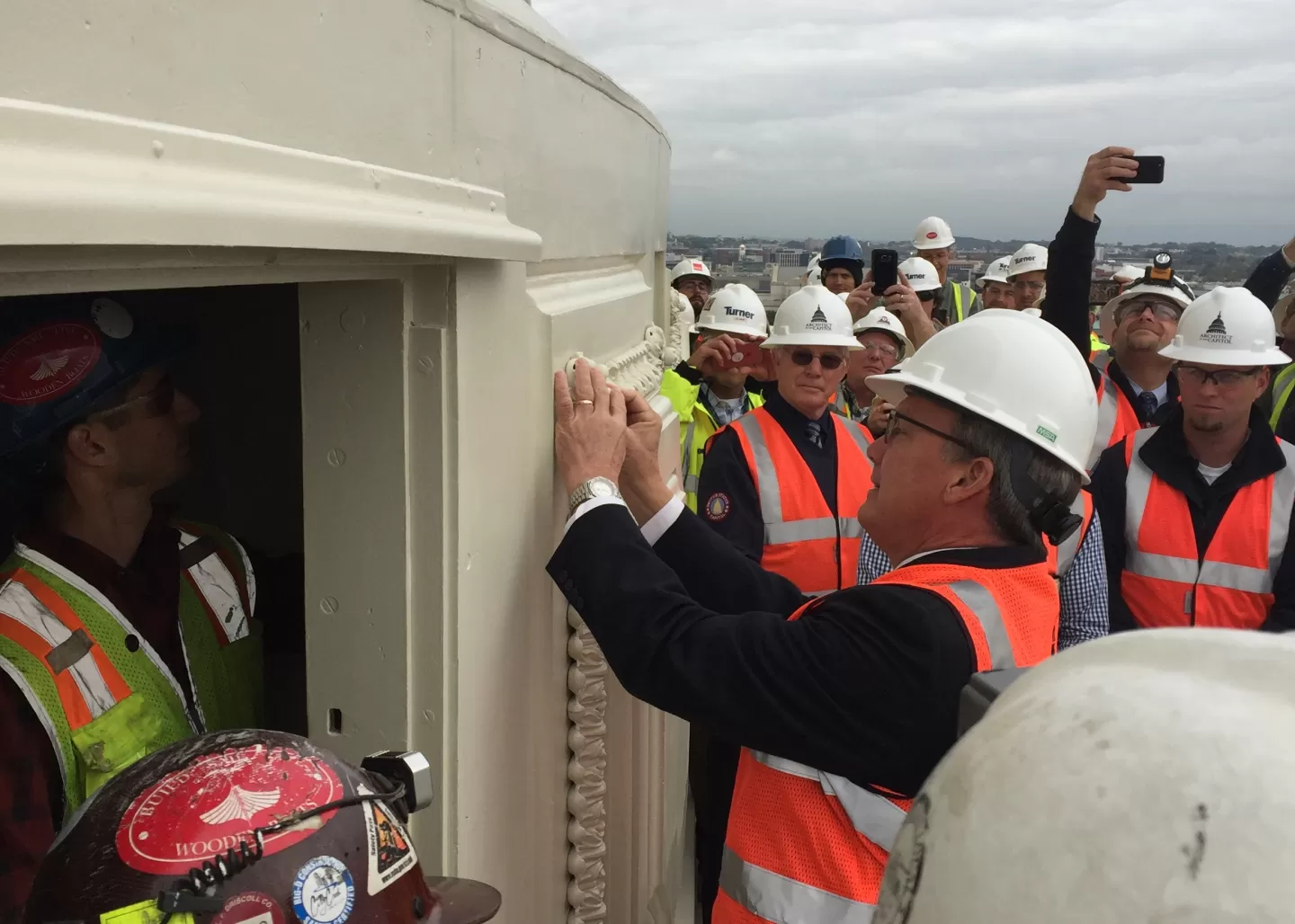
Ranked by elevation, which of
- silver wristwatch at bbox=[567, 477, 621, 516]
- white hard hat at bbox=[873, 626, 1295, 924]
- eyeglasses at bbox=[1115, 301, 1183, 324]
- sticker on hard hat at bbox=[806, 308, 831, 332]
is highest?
eyeglasses at bbox=[1115, 301, 1183, 324]

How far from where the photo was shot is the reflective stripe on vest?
4.96 m

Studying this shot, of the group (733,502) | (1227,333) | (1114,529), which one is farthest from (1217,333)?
(733,502)

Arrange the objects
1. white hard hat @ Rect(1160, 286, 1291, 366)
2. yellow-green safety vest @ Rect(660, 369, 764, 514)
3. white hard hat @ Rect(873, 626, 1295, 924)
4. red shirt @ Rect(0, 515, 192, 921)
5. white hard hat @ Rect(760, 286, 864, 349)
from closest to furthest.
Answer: white hard hat @ Rect(873, 626, 1295, 924) → red shirt @ Rect(0, 515, 192, 921) → white hard hat @ Rect(1160, 286, 1291, 366) → white hard hat @ Rect(760, 286, 864, 349) → yellow-green safety vest @ Rect(660, 369, 764, 514)

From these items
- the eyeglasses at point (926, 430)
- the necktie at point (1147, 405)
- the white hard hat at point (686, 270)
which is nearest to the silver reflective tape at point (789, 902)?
the eyeglasses at point (926, 430)

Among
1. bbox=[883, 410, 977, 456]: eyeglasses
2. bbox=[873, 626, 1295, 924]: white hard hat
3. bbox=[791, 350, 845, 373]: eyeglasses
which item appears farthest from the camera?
bbox=[791, 350, 845, 373]: eyeglasses

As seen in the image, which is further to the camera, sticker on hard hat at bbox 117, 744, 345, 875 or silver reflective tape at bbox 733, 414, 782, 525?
silver reflective tape at bbox 733, 414, 782, 525

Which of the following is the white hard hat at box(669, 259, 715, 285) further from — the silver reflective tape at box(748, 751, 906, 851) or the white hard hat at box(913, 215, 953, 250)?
the silver reflective tape at box(748, 751, 906, 851)

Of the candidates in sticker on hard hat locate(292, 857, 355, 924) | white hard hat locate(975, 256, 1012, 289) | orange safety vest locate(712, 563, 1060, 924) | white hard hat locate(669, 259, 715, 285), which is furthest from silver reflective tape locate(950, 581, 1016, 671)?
white hard hat locate(669, 259, 715, 285)

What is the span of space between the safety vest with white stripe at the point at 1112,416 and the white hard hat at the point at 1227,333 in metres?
0.50

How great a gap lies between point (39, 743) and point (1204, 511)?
137 inches

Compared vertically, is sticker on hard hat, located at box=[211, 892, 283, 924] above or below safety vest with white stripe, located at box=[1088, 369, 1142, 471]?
below

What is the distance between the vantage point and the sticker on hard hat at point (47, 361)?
1.57 metres

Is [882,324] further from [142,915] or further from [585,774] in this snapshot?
[142,915]

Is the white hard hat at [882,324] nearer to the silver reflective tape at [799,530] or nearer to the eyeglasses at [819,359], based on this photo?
the eyeglasses at [819,359]
